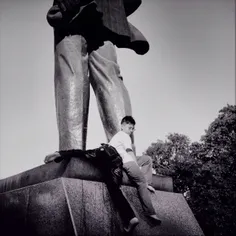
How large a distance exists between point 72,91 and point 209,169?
26.8 m

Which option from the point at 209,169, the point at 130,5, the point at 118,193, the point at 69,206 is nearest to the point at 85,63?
the point at 130,5

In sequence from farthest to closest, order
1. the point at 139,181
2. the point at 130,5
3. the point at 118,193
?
the point at 130,5 < the point at 139,181 < the point at 118,193

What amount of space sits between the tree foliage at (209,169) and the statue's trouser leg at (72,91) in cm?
2441

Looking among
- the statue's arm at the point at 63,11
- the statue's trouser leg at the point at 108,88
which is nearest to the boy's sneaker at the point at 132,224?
the statue's trouser leg at the point at 108,88

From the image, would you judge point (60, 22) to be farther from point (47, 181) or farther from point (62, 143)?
point (47, 181)

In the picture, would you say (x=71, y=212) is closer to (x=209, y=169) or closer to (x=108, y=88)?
(x=108, y=88)

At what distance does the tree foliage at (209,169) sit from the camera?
2639cm

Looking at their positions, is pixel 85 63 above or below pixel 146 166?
above

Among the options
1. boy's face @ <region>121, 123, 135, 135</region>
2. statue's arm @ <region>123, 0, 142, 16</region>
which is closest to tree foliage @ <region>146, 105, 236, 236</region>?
statue's arm @ <region>123, 0, 142, 16</region>

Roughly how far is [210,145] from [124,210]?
30.1m

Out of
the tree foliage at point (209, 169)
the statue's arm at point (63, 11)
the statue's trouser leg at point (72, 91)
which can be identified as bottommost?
the tree foliage at point (209, 169)

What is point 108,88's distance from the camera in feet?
15.5

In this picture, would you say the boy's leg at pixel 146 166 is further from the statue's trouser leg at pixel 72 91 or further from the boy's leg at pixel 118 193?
the statue's trouser leg at pixel 72 91

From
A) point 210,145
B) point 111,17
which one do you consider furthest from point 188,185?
point 111,17
